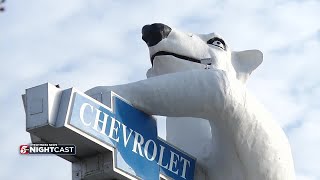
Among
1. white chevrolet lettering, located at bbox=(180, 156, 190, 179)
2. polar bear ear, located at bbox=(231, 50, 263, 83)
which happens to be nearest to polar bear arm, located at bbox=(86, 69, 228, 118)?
white chevrolet lettering, located at bbox=(180, 156, 190, 179)

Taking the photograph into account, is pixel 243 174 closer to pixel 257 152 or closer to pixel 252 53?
pixel 257 152

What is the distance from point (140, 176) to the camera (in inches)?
293

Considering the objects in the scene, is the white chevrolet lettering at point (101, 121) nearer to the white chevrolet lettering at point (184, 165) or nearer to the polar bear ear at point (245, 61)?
the white chevrolet lettering at point (184, 165)

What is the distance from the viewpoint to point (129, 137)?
24.5ft

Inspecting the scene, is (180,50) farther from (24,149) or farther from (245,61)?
(24,149)

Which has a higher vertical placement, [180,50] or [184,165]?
[180,50]

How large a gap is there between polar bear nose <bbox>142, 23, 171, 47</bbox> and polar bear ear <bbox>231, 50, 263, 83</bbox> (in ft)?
4.16

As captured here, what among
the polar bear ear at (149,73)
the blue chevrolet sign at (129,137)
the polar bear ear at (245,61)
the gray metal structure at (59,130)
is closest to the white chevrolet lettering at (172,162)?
the blue chevrolet sign at (129,137)

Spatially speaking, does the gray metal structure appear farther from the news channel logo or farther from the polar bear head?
the polar bear head

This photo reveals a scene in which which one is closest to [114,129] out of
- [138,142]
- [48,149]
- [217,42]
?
[138,142]

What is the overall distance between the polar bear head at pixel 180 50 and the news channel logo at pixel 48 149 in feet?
6.31

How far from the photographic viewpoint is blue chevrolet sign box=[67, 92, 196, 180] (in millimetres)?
7035

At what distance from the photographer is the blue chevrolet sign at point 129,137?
7035 mm

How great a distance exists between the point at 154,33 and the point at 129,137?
1504mm
